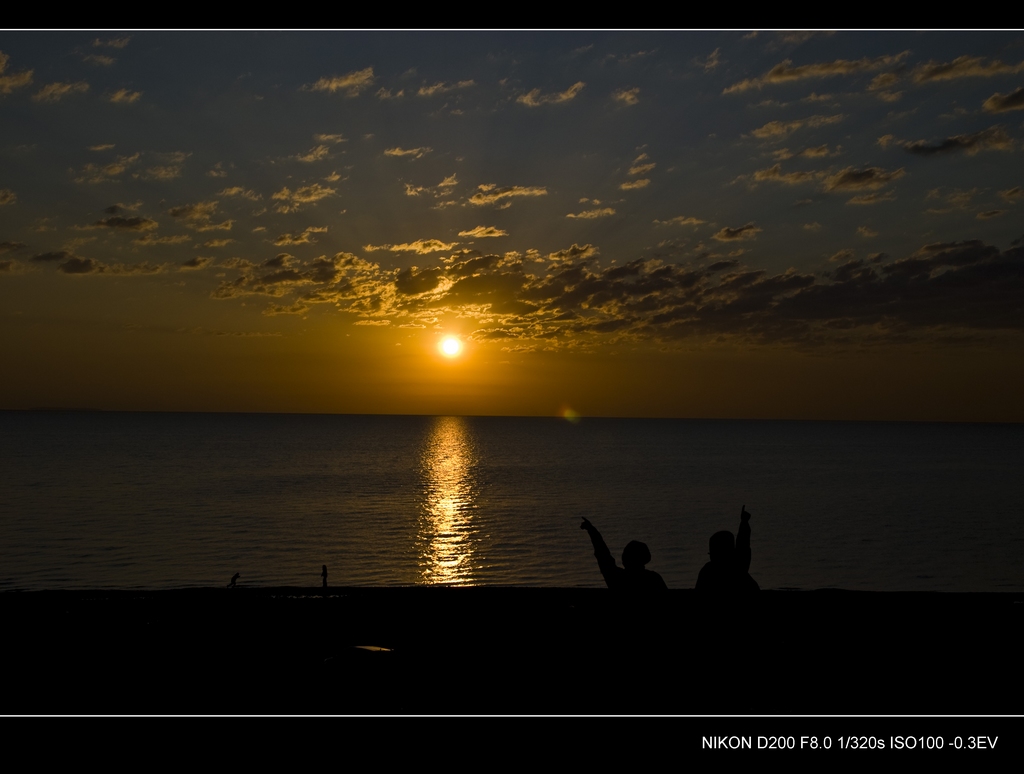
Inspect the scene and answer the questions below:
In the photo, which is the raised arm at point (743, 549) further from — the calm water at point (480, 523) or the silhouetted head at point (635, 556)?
the calm water at point (480, 523)

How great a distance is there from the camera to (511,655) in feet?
29.4

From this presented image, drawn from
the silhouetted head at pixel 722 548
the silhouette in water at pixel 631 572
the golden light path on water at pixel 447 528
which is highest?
the silhouetted head at pixel 722 548

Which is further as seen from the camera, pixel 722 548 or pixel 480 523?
pixel 480 523

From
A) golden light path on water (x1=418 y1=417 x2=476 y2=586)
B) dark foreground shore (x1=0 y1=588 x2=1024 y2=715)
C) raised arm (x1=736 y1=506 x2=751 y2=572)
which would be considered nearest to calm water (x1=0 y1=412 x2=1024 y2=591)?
golden light path on water (x1=418 y1=417 x2=476 y2=586)

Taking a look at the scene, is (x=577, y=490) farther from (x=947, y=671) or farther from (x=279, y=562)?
(x=947, y=671)

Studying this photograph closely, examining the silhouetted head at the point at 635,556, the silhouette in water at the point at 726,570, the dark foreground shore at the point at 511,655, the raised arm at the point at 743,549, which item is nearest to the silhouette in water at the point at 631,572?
the silhouetted head at the point at 635,556

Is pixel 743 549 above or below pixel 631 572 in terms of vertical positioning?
above

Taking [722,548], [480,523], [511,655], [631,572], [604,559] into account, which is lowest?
[480,523]

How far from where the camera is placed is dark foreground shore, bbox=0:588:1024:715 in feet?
21.6

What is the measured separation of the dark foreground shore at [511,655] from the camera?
6.57m

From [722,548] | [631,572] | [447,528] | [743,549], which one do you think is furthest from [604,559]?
[447,528]

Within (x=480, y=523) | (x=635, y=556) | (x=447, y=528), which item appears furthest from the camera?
(x=480, y=523)

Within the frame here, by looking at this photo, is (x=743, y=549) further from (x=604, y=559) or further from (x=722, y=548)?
(x=604, y=559)

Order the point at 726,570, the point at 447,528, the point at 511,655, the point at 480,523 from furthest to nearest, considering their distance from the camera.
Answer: the point at 480,523, the point at 447,528, the point at 511,655, the point at 726,570
